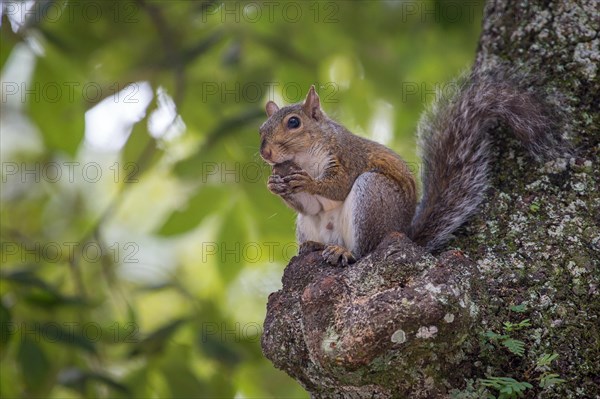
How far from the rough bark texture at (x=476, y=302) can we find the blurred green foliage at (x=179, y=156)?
1015 mm

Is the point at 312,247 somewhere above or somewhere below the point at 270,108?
below

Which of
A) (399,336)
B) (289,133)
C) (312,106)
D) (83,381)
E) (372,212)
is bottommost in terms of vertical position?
(83,381)

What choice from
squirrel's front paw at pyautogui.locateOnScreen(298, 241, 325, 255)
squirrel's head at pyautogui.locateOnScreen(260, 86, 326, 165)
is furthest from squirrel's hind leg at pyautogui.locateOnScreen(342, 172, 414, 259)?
squirrel's head at pyautogui.locateOnScreen(260, 86, 326, 165)

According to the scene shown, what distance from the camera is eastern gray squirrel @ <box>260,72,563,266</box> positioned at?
2006 millimetres

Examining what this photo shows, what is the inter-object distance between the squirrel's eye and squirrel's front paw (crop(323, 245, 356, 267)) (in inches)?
22.6

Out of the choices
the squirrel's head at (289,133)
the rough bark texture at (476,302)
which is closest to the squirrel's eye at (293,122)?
the squirrel's head at (289,133)

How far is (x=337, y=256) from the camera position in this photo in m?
1.92

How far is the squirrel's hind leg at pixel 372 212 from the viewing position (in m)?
2.16

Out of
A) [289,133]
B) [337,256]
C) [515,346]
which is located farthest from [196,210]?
[515,346]

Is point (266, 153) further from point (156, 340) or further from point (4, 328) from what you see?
point (4, 328)

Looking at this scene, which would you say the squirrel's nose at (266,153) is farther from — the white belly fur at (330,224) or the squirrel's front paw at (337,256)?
the squirrel's front paw at (337,256)

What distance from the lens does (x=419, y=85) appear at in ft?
12.5

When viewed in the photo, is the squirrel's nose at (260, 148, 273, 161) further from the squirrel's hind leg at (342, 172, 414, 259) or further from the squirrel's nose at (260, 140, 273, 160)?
the squirrel's hind leg at (342, 172, 414, 259)

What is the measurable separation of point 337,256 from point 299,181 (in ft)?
1.29
